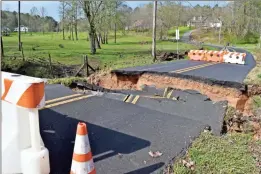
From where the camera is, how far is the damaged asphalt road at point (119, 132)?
10.8 feet

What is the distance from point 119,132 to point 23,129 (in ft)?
5.76

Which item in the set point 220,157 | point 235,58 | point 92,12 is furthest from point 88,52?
point 220,157

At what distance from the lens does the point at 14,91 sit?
9.05 ft

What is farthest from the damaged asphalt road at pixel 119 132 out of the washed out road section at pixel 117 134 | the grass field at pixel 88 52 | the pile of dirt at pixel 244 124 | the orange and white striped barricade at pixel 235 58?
the orange and white striped barricade at pixel 235 58

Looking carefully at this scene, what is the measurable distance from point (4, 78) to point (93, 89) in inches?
208

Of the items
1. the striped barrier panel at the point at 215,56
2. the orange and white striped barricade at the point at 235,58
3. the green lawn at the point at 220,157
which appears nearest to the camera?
the green lawn at the point at 220,157

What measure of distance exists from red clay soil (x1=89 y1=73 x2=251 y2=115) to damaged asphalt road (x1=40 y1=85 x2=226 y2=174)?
106 inches

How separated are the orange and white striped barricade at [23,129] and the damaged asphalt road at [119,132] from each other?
0.37m

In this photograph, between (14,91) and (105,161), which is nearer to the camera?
(14,91)

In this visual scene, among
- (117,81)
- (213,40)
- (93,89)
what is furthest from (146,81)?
(213,40)

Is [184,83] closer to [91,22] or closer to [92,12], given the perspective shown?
[91,22]

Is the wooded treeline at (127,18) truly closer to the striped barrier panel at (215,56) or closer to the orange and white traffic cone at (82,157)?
the striped barrier panel at (215,56)

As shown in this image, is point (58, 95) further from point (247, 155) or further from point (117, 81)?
point (117, 81)

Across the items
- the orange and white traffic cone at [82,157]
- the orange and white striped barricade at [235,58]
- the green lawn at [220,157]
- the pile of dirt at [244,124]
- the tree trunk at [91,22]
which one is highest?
the tree trunk at [91,22]
